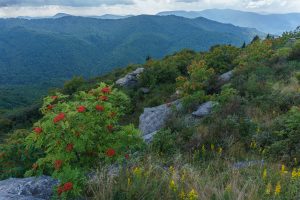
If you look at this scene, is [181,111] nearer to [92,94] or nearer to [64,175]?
[92,94]

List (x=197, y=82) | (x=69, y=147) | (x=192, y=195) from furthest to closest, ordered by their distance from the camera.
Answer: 1. (x=197, y=82)
2. (x=69, y=147)
3. (x=192, y=195)

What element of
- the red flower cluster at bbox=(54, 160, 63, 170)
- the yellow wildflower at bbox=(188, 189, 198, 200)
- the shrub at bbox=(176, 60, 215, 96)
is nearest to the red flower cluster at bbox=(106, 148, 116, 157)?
the red flower cluster at bbox=(54, 160, 63, 170)

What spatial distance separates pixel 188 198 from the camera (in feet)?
13.0

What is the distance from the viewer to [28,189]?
15.5ft

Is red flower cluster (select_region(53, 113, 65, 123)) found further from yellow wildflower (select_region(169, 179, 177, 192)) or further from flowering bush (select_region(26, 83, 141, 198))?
yellow wildflower (select_region(169, 179, 177, 192))

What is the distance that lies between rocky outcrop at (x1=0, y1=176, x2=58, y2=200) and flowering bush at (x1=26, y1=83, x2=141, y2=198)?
0.25 meters

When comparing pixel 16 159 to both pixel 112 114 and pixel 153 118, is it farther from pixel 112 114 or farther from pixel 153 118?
pixel 153 118

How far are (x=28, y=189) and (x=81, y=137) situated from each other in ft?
3.42

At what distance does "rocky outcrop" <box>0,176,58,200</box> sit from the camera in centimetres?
438

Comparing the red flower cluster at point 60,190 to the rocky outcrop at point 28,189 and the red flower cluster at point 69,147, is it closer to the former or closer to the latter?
the rocky outcrop at point 28,189

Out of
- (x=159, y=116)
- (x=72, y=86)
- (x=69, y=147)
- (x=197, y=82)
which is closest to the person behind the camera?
(x=69, y=147)

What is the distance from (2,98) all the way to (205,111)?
164211 mm

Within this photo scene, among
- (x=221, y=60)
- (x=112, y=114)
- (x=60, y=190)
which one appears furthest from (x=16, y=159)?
(x=221, y=60)

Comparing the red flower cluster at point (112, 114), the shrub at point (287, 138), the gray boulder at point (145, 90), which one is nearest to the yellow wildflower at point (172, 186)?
the red flower cluster at point (112, 114)
